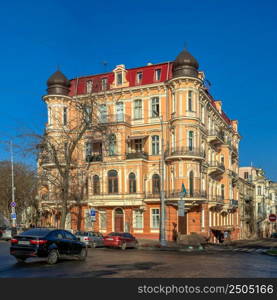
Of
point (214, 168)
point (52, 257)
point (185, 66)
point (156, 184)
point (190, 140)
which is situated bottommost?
point (52, 257)

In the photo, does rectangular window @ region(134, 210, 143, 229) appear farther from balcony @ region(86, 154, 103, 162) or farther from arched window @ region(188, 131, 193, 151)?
arched window @ region(188, 131, 193, 151)

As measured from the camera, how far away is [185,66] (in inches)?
1667

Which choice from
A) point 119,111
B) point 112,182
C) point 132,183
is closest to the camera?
point 132,183

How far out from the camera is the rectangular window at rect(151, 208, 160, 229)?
43.4 meters

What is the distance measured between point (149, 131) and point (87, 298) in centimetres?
3632

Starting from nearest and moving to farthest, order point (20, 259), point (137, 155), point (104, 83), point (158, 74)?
point (20, 259) < point (137, 155) < point (158, 74) < point (104, 83)

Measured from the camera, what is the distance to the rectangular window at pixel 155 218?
142ft

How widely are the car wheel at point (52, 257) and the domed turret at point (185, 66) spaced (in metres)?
29.3

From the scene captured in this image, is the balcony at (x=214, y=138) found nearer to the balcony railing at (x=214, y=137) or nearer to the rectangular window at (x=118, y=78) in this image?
the balcony railing at (x=214, y=137)

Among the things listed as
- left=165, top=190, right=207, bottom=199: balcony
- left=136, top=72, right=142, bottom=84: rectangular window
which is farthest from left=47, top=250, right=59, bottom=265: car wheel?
left=136, top=72, right=142, bottom=84: rectangular window

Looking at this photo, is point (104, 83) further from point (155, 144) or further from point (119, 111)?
point (155, 144)

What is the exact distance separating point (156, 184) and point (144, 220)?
4.06 meters

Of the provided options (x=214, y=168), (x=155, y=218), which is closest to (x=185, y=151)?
(x=155, y=218)

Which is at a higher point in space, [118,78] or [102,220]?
[118,78]
